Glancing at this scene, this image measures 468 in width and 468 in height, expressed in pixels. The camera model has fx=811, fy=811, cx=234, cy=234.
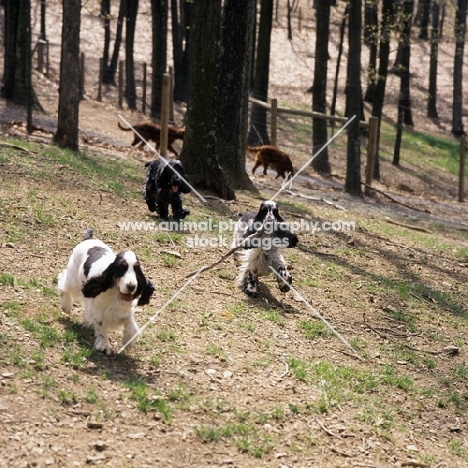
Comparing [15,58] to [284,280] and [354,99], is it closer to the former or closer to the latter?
[354,99]

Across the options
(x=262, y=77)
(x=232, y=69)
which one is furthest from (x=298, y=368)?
(x=262, y=77)

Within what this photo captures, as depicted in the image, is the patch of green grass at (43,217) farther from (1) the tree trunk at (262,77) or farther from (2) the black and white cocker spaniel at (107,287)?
(1) the tree trunk at (262,77)

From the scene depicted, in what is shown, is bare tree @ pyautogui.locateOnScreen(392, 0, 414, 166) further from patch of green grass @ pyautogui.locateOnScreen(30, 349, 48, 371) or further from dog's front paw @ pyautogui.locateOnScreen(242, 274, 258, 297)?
patch of green grass @ pyautogui.locateOnScreen(30, 349, 48, 371)

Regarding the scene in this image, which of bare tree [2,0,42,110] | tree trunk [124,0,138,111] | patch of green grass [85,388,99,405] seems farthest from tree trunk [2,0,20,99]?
patch of green grass [85,388,99,405]

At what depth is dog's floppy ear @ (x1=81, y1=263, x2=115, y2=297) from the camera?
6371 mm

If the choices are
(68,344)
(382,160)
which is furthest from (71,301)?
(382,160)

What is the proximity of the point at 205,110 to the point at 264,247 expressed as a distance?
17.0ft

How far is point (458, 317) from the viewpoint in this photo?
996 cm

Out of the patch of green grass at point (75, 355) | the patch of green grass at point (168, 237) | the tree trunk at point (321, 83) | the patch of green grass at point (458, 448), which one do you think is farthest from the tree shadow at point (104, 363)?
the tree trunk at point (321, 83)

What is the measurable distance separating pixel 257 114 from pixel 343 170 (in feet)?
10.0

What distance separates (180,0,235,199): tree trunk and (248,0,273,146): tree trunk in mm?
9565

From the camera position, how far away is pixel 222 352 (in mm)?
7430

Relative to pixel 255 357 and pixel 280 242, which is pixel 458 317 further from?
pixel 255 357

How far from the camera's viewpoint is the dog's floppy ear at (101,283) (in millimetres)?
6371
